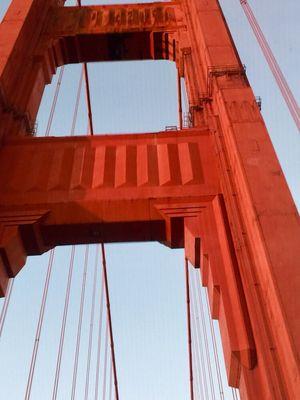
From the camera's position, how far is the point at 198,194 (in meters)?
8.94

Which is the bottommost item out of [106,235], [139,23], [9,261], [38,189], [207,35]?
[9,261]

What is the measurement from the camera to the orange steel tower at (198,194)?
6488 mm

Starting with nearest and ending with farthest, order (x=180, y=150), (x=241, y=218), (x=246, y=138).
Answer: (x=241, y=218)
(x=246, y=138)
(x=180, y=150)

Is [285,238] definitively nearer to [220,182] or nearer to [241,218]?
[241,218]

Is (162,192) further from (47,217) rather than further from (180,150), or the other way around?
(47,217)

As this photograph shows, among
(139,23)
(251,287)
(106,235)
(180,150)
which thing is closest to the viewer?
(251,287)

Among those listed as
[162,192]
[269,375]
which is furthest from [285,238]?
[162,192]

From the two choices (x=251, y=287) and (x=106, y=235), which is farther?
(x=106, y=235)

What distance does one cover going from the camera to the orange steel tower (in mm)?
6488

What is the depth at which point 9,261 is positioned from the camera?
28.1 ft

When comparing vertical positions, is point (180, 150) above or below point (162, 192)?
above

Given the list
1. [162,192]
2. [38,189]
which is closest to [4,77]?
[38,189]

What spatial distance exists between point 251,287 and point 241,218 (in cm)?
140

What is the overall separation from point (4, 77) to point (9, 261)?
4.27 m
